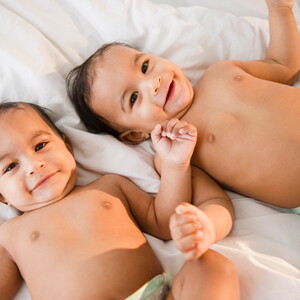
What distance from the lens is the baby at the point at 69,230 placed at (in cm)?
111

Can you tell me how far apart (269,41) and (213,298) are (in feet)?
3.56

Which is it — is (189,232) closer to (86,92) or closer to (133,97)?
(133,97)

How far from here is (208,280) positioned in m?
1.00

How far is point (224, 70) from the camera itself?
146 cm

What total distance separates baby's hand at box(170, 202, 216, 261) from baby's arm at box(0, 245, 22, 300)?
603 mm

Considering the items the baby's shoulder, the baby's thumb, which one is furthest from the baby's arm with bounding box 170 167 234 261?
the baby's shoulder

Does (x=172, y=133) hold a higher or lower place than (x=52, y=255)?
higher

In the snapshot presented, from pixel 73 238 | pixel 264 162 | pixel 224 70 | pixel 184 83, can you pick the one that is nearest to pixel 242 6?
pixel 224 70

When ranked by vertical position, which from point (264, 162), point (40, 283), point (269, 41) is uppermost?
point (269, 41)

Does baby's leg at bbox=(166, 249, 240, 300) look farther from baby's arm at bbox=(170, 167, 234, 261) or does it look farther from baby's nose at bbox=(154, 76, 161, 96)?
baby's nose at bbox=(154, 76, 161, 96)

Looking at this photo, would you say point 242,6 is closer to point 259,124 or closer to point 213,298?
point 259,124

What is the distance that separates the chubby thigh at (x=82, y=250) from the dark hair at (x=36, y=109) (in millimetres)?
259

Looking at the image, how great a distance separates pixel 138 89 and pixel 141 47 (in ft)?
1.15

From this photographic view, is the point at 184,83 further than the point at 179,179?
Yes
